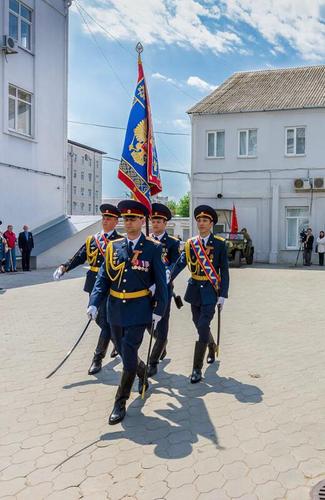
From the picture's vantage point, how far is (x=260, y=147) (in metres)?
24.5

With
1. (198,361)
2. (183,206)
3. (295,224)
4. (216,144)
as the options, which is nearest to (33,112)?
(216,144)

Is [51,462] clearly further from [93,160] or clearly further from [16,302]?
[93,160]

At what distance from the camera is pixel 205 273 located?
539cm

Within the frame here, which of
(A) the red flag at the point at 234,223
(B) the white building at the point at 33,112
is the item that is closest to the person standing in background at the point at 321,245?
(A) the red flag at the point at 234,223

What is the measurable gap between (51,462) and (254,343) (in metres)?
4.12

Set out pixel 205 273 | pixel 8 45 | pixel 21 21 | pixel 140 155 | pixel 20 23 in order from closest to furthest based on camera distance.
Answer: pixel 205 273 → pixel 140 155 → pixel 8 45 → pixel 20 23 → pixel 21 21

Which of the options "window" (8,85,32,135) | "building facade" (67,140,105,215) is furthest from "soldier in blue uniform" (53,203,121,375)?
"building facade" (67,140,105,215)

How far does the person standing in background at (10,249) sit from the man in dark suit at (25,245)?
1.00 feet

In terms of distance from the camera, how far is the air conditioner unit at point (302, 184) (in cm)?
2333

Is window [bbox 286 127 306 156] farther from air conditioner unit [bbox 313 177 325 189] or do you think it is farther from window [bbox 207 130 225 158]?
window [bbox 207 130 225 158]

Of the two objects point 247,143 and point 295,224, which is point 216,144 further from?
point 295,224

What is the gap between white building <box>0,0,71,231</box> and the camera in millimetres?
17484

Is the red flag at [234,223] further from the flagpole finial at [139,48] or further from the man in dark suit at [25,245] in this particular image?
the flagpole finial at [139,48]

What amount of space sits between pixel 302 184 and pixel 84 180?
2584 inches
